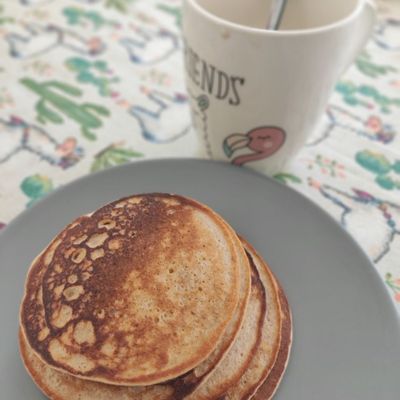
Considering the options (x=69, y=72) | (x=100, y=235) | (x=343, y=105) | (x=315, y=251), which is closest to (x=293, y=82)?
(x=315, y=251)

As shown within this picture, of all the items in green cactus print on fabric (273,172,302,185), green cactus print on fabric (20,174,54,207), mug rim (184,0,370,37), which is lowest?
green cactus print on fabric (20,174,54,207)

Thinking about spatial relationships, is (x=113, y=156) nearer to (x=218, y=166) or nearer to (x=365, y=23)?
(x=218, y=166)

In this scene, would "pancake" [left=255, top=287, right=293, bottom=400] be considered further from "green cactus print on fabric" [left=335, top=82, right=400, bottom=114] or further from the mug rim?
"green cactus print on fabric" [left=335, top=82, right=400, bottom=114]

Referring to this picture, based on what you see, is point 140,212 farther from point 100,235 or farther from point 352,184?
point 352,184

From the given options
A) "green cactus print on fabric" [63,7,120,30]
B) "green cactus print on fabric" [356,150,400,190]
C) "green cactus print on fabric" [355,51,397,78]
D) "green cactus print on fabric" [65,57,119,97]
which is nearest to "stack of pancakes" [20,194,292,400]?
"green cactus print on fabric" [356,150,400,190]

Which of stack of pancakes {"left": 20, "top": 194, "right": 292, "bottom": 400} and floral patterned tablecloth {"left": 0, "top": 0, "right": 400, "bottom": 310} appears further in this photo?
floral patterned tablecloth {"left": 0, "top": 0, "right": 400, "bottom": 310}

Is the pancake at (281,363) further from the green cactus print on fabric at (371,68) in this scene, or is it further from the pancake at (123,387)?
the green cactus print on fabric at (371,68)

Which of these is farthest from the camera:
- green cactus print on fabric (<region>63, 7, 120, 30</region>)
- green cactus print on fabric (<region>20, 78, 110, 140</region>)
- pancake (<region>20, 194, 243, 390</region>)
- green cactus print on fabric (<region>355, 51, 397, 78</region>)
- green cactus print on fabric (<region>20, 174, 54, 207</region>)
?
green cactus print on fabric (<region>63, 7, 120, 30</region>)
